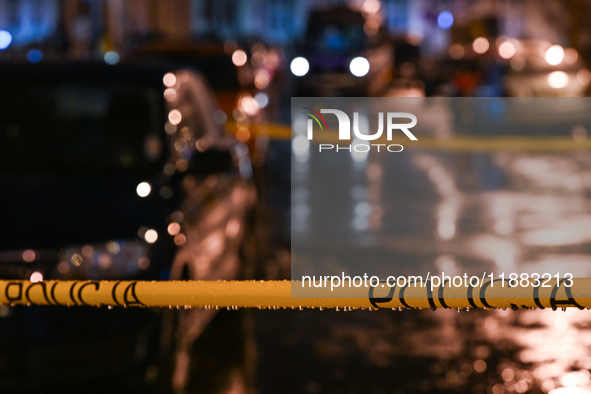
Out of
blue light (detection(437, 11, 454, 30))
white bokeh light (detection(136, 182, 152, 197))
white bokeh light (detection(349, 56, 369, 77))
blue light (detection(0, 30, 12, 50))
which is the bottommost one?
white bokeh light (detection(136, 182, 152, 197))

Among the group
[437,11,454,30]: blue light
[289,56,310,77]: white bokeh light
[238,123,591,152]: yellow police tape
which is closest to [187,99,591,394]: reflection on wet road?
[238,123,591,152]: yellow police tape

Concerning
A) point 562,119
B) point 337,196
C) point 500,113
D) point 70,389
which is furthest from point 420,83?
point 70,389

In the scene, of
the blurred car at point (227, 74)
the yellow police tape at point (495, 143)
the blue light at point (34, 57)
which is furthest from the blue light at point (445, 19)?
the blue light at point (34, 57)

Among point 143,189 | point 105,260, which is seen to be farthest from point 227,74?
point 105,260

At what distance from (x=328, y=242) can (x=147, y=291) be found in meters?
4.85

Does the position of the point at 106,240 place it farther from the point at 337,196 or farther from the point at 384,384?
the point at 337,196

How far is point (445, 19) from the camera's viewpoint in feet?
178

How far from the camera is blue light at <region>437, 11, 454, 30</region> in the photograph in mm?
52544

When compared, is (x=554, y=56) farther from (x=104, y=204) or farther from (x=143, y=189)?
(x=104, y=204)

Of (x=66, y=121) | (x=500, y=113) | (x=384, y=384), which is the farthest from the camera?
(x=500, y=113)

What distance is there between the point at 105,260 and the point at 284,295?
4.52ft

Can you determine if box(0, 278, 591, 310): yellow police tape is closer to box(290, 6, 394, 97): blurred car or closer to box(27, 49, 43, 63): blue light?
box(27, 49, 43, 63): blue light

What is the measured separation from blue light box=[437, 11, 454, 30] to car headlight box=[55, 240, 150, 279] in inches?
1977

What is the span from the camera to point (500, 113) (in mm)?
18734
